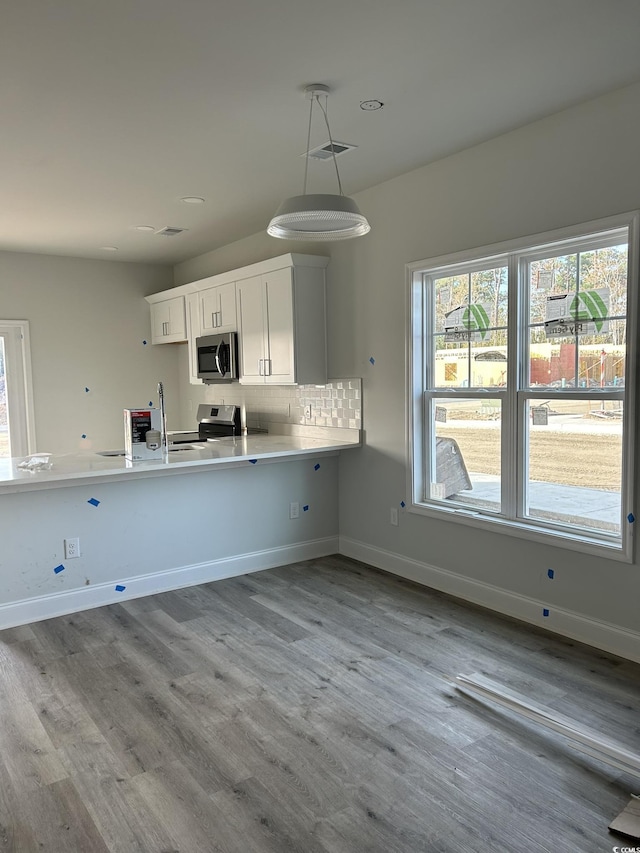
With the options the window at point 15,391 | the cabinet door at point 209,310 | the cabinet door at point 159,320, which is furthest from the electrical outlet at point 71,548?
the cabinet door at point 159,320

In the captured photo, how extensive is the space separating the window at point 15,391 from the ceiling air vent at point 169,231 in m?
1.69

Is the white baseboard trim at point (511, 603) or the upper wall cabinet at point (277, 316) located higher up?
the upper wall cabinet at point (277, 316)

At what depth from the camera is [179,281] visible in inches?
275

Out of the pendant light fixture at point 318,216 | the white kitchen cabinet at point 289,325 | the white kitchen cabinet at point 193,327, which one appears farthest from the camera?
the white kitchen cabinet at point 193,327

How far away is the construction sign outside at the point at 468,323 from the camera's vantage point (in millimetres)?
3814

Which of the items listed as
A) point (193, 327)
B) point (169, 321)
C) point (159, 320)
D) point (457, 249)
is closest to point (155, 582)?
point (193, 327)

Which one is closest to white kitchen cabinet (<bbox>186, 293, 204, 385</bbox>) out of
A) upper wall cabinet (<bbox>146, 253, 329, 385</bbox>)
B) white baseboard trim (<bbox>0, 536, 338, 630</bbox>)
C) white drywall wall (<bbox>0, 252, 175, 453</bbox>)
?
upper wall cabinet (<bbox>146, 253, 329, 385</bbox>)

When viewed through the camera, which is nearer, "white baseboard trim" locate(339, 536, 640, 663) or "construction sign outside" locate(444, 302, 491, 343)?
"white baseboard trim" locate(339, 536, 640, 663)

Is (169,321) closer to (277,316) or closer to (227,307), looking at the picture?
(227,307)

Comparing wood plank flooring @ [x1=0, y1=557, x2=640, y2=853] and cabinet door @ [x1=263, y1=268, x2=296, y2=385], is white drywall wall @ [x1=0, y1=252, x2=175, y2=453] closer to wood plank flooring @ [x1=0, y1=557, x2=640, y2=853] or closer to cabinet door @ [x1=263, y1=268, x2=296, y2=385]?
cabinet door @ [x1=263, y1=268, x2=296, y2=385]

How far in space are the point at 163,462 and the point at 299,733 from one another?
6.33ft

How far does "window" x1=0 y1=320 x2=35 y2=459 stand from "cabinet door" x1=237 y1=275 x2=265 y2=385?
88.9 inches

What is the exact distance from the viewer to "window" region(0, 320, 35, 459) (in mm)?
6086

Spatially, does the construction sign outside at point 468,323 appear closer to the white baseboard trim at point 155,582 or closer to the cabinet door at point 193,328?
the white baseboard trim at point 155,582
